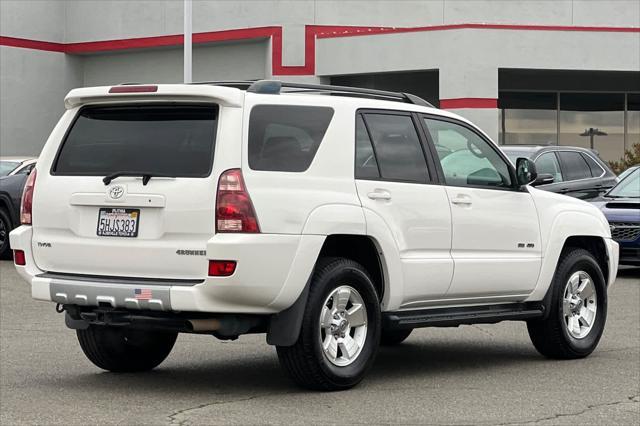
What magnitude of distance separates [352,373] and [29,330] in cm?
453

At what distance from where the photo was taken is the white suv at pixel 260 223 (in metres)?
8.10

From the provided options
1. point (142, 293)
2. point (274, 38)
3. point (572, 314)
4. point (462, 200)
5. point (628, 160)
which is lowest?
point (572, 314)

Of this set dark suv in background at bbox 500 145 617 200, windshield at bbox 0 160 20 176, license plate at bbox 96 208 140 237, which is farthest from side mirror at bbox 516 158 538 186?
windshield at bbox 0 160 20 176

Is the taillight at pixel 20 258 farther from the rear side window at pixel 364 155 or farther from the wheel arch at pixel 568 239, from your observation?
the wheel arch at pixel 568 239

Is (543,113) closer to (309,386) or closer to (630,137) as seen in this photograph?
(630,137)

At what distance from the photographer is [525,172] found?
10203mm

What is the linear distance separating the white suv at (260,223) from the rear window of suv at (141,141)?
0.01 m

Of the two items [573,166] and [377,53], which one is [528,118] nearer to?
[377,53]

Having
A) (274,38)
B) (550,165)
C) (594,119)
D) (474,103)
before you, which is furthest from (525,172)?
(594,119)

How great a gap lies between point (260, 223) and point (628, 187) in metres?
12.3

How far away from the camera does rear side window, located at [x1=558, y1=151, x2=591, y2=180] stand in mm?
21078

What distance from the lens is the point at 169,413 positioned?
7727 mm

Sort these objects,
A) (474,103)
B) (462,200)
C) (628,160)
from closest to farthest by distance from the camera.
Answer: (462,200) < (474,103) < (628,160)

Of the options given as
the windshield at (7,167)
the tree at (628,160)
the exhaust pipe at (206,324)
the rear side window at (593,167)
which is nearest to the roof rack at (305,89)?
the exhaust pipe at (206,324)
